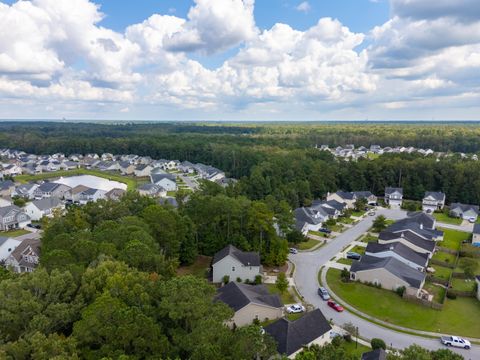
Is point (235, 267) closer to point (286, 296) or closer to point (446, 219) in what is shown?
point (286, 296)

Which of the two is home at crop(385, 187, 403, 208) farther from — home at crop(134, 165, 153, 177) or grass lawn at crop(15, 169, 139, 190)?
home at crop(134, 165, 153, 177)

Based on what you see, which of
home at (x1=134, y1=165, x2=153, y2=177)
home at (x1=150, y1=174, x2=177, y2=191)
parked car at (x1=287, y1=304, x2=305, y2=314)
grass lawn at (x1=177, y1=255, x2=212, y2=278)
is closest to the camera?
parked car at (x1=287, y1=304, x2=305, y2=314)

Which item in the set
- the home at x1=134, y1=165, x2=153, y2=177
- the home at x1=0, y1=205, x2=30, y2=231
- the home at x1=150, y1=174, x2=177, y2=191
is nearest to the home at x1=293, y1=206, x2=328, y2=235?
the home at x1=150, y1=174, x2=177, y2=191

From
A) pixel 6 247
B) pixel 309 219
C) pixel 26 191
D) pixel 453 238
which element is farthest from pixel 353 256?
pixel 26 191

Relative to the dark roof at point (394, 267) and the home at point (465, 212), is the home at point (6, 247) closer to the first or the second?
the dark roof at point (394, 267)

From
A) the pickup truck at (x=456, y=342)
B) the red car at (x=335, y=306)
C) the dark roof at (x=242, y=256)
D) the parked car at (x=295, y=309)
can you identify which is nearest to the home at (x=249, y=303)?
the parked car at (x=295, y=309)

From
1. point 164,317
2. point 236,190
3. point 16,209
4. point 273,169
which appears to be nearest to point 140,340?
point 164,317
